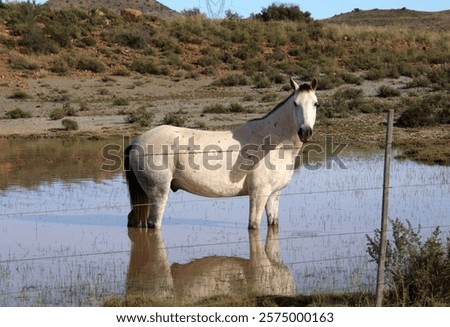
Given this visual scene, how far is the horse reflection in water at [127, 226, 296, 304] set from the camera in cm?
873

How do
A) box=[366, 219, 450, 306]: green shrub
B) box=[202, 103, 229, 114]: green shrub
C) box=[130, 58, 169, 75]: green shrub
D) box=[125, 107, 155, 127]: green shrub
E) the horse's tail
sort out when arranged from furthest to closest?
1. box=[130, 58, 169, 75]: green shrub
2. box=[202, 103, 229, 114]: green shrub
3. box=[125, 107, 155, 127]: green shrub
4. the horse's tail
5. box=[366, 219, 450, 306]: green shrub

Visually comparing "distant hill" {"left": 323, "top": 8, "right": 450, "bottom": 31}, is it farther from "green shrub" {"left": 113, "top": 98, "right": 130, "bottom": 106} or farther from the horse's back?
the horse's back

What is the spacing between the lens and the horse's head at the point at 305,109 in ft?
35.4

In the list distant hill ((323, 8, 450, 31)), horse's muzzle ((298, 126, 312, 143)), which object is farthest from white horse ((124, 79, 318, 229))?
distant hill ((323, 8, 450, 31))

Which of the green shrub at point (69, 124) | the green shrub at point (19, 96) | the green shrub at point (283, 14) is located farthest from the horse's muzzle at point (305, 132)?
the green shrub at point (283, 14)

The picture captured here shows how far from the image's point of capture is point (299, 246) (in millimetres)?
11055

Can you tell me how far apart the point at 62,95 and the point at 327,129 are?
35.1 ft

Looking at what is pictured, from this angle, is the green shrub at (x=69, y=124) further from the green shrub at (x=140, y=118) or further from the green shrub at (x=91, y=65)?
the green shrub at (x=91, y=65)

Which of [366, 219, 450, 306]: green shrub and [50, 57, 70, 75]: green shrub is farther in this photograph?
[50, 57, 70, 75]: green shrub

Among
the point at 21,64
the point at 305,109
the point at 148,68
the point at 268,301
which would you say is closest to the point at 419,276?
the point at 268,301

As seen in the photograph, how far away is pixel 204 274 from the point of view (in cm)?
973

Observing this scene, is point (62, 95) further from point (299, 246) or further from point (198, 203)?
point (299, 246)

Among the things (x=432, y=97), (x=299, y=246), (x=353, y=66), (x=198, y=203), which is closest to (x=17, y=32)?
(x=353, y=66)

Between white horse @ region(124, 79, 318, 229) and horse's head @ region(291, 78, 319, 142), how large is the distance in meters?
0.30
